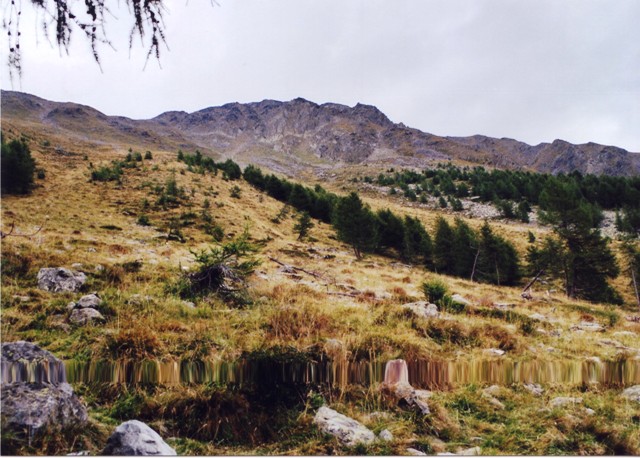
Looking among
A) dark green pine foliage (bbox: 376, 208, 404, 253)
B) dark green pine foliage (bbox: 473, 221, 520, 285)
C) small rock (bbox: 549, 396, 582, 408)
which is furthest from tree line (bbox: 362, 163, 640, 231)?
small rock (bbox: 549, 396, 582, 408)

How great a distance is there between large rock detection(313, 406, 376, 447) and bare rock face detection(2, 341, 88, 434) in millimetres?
1980

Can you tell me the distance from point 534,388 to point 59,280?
799cm

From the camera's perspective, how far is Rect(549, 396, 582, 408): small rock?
12.2 ft

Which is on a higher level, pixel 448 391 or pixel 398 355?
pixel 398 355

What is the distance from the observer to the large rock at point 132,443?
7.67 feet

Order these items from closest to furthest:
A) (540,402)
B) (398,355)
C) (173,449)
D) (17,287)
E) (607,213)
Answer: (173,449)
(540,402)
(398,355)
(17,287)
(607,213)

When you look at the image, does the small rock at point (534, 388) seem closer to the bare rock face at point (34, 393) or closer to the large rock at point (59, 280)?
the bare rock face at point (34, 393)

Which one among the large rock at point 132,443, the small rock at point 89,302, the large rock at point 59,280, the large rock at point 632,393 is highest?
the large rock at point 59,280

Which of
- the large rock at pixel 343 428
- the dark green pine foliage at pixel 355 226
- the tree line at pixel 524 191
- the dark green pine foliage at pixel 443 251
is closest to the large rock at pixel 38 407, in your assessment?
the large rock at pixel 343 428

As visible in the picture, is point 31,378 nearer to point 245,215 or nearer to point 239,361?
point 239,361

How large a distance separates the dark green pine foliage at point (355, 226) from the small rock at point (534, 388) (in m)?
33.4

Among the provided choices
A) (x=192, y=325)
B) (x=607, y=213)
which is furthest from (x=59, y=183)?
(x=607, y=213)

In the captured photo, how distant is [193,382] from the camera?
3320 millimetres

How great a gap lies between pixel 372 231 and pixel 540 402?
35833 millimetres
